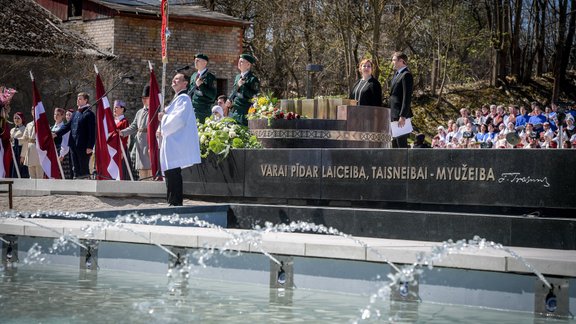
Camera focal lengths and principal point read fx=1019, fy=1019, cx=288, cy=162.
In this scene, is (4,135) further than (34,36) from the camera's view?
No

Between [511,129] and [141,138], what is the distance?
9.63 metres

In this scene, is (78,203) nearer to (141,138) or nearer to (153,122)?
(153,122)

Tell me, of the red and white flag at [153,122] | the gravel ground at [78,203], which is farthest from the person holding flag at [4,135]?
the gravel ground at [78,203]

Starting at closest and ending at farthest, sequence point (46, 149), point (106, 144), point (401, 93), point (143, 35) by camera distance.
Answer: point (401, 93) < point (106, 144) < point (46, 149) < point (143, 35)

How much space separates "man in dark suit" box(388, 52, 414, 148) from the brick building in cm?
2395

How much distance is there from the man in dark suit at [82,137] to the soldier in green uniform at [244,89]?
361 cm

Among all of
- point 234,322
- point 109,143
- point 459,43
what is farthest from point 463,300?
point 459,43

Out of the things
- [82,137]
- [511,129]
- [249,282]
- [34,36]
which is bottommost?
[249,282]

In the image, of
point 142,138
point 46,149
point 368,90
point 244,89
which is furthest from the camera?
point 46,149

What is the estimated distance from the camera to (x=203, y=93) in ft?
55.5

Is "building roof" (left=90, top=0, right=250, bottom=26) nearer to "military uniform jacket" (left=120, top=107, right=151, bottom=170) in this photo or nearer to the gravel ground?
"military uniform jacket" (left=120, top=107, right=151, bottom=170)

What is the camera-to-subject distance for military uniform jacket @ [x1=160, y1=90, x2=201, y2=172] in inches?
561
